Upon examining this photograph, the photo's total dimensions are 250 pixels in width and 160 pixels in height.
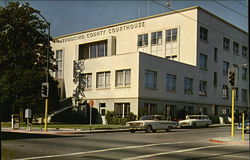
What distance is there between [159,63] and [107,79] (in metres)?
7.10

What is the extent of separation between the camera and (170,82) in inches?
1801

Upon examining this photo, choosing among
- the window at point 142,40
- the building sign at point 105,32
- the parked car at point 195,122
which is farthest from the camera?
the building sign at point 105,32

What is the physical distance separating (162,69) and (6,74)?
18.8m

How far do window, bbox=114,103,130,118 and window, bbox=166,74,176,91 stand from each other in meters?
6.12

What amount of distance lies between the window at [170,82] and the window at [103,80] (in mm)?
7611

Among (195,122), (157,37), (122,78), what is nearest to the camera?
(195,122)

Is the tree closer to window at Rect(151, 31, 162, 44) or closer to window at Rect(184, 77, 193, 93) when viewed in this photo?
window at Rect(151, 31, 162, 44)

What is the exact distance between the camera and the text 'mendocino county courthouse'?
4303 cm

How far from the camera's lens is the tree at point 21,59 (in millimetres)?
39781

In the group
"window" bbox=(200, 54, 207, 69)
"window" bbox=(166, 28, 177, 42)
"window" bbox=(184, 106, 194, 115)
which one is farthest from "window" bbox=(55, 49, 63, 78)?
"window" bbox=(200, 54, 207, 69)

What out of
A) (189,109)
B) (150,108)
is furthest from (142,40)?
(150,108)

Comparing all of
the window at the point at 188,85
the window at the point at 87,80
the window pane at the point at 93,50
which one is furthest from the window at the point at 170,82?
the window pane at the point at 93,50

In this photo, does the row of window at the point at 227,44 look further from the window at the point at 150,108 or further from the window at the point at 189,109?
the window at the point at 150,108

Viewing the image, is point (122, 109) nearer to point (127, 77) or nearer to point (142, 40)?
point (127, 77)
